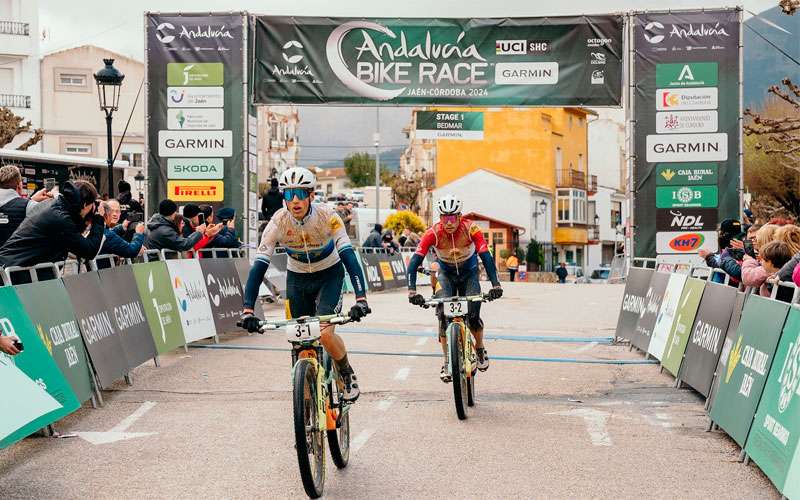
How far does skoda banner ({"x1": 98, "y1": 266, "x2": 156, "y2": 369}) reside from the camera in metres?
11.5

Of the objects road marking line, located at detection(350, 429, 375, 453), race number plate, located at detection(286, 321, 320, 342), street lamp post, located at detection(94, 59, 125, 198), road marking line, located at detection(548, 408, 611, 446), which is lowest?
road marking line, located at detection(548, 408, 611, 446)

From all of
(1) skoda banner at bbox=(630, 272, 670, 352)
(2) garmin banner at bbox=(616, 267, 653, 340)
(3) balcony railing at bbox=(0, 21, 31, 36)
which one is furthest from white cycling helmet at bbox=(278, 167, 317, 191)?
(3) balcony railing at bbox=(0, 21, 31, 36)

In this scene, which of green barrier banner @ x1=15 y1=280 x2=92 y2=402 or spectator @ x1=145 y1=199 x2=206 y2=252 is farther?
spectator @ x1=145 y1=199 x2=206 y2=252

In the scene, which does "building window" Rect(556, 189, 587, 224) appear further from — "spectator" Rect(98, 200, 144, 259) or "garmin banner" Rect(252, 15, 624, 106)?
"spectator" Rect(98, 200, 144, 259)

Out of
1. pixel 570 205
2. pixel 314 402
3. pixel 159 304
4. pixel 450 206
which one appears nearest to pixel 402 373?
pixel 450 206

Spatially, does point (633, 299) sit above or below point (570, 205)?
below

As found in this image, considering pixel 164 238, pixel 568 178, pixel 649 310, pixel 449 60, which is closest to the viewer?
pixel 164 238

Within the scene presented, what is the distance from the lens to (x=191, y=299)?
15070 millimetres

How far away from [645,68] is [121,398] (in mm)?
12781

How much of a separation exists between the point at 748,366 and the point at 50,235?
232 inches

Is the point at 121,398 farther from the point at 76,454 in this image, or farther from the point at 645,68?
the point at 645,68

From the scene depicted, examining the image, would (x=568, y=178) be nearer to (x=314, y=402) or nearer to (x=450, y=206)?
(x=450, y=206)

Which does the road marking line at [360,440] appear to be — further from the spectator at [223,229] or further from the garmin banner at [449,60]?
the garmin banner at [449,60]

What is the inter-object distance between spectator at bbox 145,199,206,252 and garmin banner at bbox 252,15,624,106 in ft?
22.3
